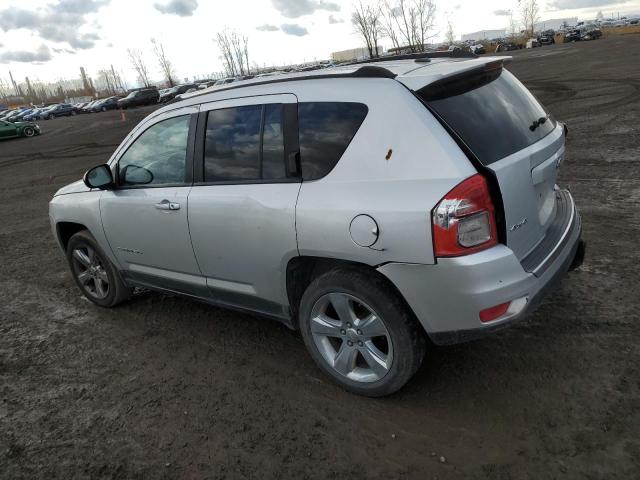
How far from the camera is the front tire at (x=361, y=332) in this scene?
2.68 m

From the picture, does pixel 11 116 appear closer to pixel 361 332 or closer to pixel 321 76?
pixel 321 76

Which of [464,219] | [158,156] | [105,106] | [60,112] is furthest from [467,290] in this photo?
[60,112]

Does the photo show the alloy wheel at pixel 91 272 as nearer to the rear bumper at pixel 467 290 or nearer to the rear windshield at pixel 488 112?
the rear bumper at pixel 467 290

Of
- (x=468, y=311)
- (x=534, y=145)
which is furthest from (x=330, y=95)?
(x=468, y=311)

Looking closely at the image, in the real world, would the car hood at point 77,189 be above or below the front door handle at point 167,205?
above

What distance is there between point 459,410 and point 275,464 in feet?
3.43

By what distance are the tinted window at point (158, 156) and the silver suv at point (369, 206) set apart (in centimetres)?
2

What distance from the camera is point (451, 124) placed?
2578mm

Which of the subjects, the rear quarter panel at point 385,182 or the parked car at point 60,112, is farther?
the parked car at point 60,112

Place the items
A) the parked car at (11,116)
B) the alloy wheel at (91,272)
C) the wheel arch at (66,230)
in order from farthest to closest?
the parked car at (11,116), the wheel arch at (66,230), the alloy wheel at (91,272)

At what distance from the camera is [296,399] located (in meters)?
3.08

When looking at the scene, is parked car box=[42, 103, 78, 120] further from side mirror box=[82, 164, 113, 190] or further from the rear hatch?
the rear hatch

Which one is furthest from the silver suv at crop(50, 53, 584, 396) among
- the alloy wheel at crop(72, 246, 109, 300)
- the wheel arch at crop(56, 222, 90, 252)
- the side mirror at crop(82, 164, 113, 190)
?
the wheel arch at crop(56, 222, 90, 252)

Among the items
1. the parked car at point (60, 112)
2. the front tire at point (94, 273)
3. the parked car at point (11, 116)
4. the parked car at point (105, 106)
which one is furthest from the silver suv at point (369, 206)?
the parked car at point (60, 112)
